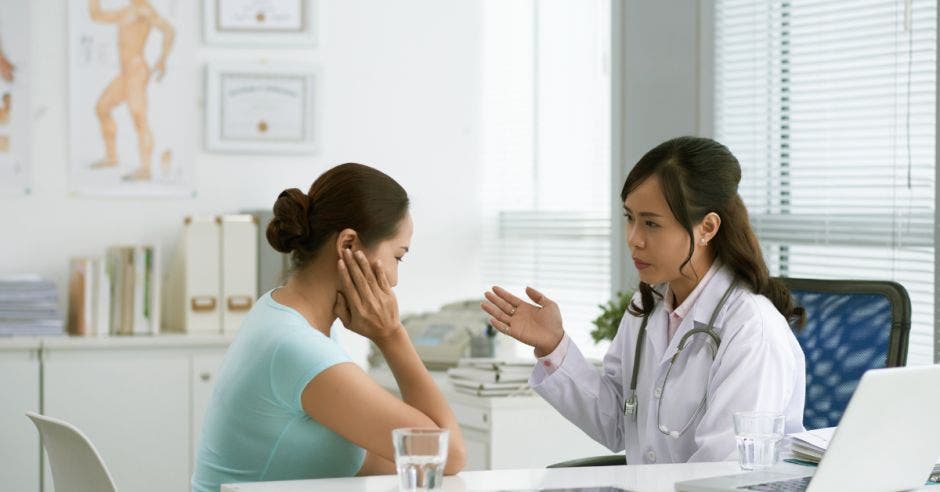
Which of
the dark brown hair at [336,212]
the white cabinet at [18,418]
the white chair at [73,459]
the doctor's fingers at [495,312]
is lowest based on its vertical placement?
the white cabinet at [18,418]

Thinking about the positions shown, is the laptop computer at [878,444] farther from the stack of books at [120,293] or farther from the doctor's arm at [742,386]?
the stack of books at [120,293]

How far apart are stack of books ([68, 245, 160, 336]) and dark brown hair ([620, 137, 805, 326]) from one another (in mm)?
2465

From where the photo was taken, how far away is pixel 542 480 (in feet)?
6.06

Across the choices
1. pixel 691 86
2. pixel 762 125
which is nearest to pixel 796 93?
pixel 762 125

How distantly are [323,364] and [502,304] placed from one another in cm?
53

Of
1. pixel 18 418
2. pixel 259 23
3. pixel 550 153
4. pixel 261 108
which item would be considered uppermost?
pixel 259 23

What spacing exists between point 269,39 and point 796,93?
83.4 inches

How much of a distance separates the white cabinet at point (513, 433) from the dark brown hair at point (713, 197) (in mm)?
1095


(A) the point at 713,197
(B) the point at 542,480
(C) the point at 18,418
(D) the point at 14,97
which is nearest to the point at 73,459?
(B) the point at 542,480

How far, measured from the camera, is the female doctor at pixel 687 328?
2193 mm


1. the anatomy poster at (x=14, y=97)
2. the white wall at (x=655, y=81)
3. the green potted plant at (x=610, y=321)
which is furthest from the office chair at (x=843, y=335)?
the anatomy poster at (x=14, y=97)

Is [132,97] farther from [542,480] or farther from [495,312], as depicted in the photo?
[542,480]

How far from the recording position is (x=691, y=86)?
160 inches

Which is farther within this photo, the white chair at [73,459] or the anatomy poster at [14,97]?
the anatomy poster at [14,97]
